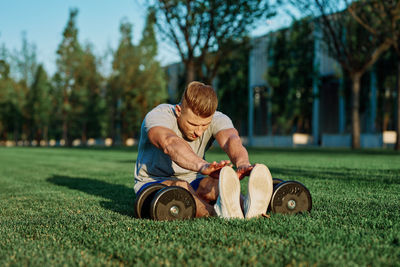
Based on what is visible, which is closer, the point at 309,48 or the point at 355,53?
the point at 355,53

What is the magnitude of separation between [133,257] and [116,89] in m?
42.5

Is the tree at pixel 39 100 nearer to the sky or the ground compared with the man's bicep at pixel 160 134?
nearer to the sky

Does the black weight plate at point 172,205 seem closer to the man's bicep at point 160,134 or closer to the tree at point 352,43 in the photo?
the man's bicep at point 160,134

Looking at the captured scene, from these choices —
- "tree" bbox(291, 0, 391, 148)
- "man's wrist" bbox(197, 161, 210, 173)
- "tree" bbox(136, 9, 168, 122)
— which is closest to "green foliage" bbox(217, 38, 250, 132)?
"tree" bbox(136, 9, 168, 122)

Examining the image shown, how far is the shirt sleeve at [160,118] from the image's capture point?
322cm

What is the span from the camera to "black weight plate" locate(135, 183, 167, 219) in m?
3.25

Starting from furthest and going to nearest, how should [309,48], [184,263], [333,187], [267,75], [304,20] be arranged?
[267,75], [309,48], [304,20], [333,187], [184,263]

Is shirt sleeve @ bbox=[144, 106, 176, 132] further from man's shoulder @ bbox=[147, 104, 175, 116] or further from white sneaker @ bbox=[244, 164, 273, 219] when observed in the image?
white sneaker @ bbox=[244, 164, 273, 219]

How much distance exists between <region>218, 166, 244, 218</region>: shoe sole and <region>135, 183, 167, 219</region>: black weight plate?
1.89ft

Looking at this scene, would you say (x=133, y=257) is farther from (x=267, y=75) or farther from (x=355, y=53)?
(x=267, y=75)

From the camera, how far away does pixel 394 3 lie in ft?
57.8

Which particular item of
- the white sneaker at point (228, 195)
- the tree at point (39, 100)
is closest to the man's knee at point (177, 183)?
the white sneaker at point (228, 195)

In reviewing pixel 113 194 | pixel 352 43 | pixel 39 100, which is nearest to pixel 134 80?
pixel 39 100

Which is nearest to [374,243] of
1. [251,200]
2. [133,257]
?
[251,200]
